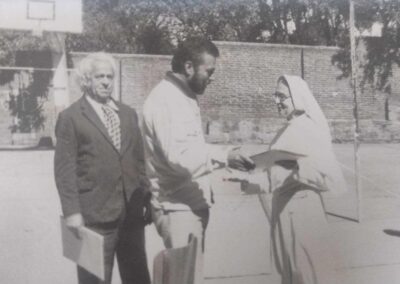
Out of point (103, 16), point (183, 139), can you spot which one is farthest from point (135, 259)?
point (103, 16)

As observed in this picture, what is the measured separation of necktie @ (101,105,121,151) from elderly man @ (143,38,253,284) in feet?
0.22

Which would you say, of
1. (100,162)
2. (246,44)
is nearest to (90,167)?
(100,162)

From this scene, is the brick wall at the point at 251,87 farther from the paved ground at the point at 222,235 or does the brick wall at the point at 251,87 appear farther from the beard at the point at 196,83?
the beard at the point at 196,83

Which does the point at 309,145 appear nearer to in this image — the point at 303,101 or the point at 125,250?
the point at 303,101

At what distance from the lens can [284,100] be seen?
1.44 meters

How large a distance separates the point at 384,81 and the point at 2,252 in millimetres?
1482

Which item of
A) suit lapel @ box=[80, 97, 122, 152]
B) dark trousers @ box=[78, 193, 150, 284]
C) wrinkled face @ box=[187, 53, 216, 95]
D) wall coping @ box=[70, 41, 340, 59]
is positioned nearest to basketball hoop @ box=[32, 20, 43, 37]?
wall coping @ box=[70, 41, 340, 59]

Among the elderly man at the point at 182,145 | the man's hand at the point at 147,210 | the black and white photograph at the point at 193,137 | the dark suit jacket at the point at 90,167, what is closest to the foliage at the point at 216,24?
the black and white photograph at the point at 193,137

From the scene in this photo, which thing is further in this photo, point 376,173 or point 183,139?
point 376,173

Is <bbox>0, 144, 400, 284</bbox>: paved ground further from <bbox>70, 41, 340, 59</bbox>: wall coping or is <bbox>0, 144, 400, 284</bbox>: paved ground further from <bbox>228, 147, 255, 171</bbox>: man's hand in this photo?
<bbox>70, 41, 340, 59</bbox>: wall coping

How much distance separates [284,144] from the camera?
1444 millimetres

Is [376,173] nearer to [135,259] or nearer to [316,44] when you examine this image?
[316,44]

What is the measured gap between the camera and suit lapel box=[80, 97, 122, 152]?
1257mm

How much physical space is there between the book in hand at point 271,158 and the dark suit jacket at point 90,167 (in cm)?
32
